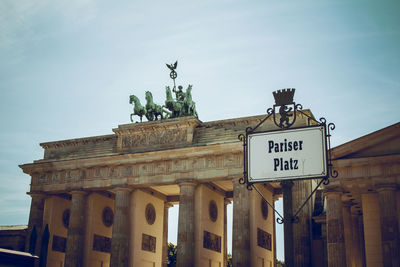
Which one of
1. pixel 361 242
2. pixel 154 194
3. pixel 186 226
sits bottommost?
pixel 361 242

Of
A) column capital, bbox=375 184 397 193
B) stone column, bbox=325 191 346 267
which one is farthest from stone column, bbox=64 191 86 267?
column capital, bbox=375 184 397 193

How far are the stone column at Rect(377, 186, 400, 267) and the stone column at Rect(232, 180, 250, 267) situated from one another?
38.3ft

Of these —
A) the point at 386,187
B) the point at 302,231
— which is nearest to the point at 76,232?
the point at 302,231

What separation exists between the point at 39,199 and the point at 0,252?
4277 cm

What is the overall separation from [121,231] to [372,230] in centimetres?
2056

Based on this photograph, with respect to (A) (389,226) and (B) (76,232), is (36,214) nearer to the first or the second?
(B) (76,232)

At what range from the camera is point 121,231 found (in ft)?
142

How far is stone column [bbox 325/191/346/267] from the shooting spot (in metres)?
31.2

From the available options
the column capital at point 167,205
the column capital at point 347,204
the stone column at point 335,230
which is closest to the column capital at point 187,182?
the column capital at point 167,205

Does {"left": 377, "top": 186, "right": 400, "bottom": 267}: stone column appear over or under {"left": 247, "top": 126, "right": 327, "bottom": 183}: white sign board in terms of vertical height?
over

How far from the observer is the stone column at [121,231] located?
140ft

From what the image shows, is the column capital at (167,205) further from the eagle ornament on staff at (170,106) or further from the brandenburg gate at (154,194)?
the eagle ornament on staff at (170,106)

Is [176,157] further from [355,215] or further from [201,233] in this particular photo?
[355,215]

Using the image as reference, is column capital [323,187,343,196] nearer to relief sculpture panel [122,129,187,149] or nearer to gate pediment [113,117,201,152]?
gate pediment [113,117,201,152]
